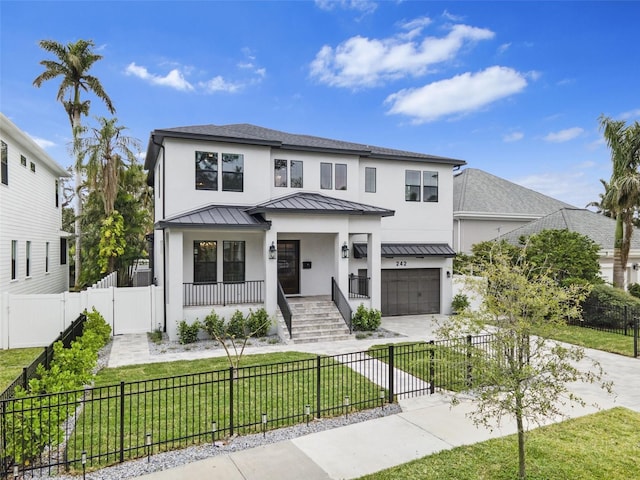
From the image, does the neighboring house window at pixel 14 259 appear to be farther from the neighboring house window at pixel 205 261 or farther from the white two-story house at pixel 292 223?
the neighboring house window at pixel 205 261

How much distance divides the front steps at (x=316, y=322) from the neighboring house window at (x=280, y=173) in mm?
4917

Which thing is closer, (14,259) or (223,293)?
(223,293)

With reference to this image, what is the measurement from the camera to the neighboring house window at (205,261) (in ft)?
48.3

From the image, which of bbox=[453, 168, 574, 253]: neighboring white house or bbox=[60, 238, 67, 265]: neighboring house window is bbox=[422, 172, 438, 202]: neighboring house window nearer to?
bbox=[453, 168, 574, 253]: neighboring white house

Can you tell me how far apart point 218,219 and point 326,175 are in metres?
5.38

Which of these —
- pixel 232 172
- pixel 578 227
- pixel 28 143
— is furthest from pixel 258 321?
pixel 578 227

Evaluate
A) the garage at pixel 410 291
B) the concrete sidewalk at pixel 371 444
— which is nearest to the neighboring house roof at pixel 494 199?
the garage at pixel 410 291

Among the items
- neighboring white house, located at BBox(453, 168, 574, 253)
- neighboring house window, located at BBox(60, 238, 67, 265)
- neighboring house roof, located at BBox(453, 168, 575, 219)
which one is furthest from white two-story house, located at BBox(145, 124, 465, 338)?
neighboring house window, located at BBox(60, 238, 67, 265)

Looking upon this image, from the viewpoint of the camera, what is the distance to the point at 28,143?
49.9 feet

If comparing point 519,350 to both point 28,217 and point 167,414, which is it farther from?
point 28,217

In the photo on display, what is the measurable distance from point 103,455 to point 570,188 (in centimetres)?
A: 4427

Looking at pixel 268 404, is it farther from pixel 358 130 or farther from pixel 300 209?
pixel 358 130

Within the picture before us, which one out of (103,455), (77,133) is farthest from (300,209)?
(77,133)

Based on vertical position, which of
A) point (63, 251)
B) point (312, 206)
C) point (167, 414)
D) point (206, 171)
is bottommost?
point (167, 414)
